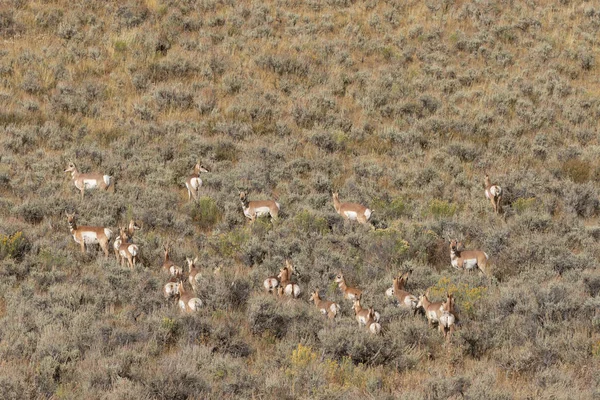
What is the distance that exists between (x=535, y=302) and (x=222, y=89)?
13.9 meters

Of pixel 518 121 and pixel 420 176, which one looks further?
pixel 518 121

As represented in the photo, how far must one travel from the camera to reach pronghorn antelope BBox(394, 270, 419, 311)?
9391mm

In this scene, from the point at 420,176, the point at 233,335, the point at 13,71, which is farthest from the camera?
the point at 13,71

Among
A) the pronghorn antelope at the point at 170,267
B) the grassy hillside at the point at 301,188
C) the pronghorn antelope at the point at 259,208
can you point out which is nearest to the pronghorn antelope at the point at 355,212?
the grassy hillside at the point at 301,188

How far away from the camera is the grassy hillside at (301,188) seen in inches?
292

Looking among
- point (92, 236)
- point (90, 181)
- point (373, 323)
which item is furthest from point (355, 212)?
point (90, 181)

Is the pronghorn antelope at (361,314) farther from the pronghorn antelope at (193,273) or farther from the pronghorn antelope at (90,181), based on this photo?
the pronghorn antelope at (90,181)

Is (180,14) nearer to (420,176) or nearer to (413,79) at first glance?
(413,79)

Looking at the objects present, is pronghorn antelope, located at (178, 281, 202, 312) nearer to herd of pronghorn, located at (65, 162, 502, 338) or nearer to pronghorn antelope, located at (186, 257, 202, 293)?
herd of pronghorn, located at (65, 162, 502, 338)

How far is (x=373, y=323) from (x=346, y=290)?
170 centimetres

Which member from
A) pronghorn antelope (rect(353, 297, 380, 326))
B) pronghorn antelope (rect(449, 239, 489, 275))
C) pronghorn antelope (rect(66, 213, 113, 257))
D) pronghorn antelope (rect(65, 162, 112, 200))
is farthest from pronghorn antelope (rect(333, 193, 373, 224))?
pronghorn antelope (rect(65, 162, 112, 200))

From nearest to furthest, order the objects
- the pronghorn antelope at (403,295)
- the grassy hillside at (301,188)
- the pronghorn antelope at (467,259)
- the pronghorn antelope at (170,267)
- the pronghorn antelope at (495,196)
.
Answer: the grassy hillside at (301,188) < the pronghorn antelope at (403,295) < the pronghorn antelope at (170,267) < the pronghorn antelope at (467,259) < the pronghorn antelope at (495,196)

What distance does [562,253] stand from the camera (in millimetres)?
11664

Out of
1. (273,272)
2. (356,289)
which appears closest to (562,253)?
(356,289)
